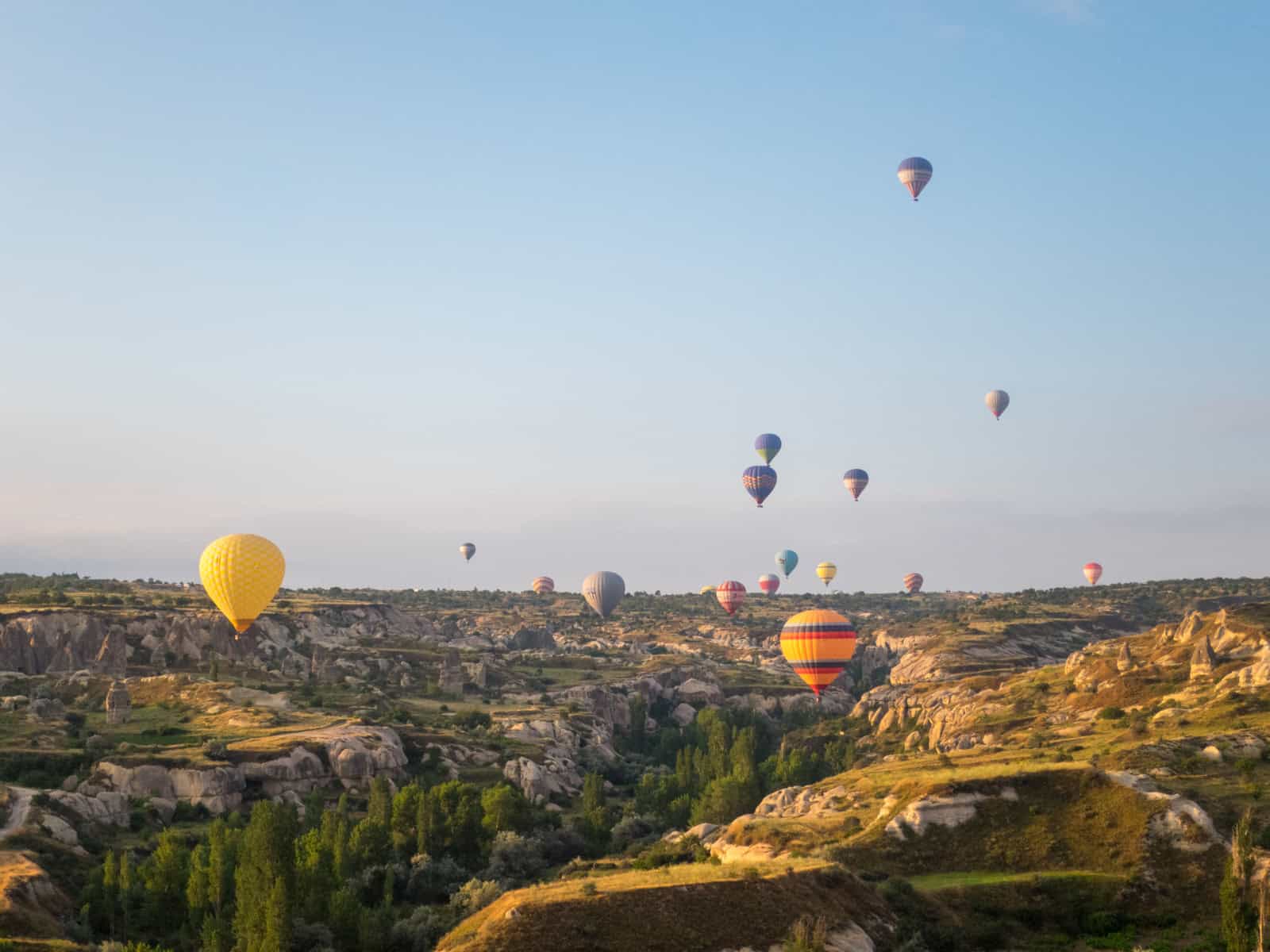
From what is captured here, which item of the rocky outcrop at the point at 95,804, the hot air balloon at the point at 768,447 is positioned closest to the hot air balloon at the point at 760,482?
the hot air balloon at the point at 768,447

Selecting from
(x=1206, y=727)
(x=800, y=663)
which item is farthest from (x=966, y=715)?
(x=1206, y=727)

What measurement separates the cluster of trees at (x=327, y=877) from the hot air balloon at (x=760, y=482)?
321 ft

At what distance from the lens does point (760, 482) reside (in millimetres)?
191375

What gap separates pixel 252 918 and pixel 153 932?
13052 millimetres

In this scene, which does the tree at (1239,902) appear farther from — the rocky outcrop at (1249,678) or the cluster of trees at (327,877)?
A: the rocky outcrop at (1249,678)

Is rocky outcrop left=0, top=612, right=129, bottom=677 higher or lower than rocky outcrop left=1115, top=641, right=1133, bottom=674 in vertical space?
lower

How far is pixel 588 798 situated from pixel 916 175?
80.6m

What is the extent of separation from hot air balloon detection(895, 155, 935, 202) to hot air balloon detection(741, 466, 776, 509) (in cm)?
5605

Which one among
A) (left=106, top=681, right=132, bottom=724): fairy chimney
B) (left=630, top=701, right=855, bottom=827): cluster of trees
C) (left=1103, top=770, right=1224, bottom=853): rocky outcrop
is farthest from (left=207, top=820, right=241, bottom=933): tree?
(left=1103, top=770, right=1224, bottom=853): rocky outcrop

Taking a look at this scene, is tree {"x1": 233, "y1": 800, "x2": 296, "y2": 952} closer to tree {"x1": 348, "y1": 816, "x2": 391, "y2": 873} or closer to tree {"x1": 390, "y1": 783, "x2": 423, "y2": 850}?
tree {"x1": 348, "y1": 816, "x2": 391, "y2": 873}

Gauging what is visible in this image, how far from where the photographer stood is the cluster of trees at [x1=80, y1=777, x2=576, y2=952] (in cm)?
6819

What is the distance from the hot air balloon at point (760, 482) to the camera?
192 metres

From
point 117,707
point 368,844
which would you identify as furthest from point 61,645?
point 368,844

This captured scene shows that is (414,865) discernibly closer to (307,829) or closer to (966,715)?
(307,829)
